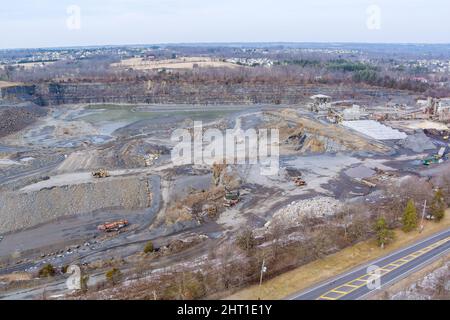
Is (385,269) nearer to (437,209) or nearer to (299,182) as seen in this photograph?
(437,209)

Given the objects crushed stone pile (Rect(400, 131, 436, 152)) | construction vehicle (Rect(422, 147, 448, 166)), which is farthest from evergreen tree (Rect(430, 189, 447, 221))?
crushed stone pile (Rect(400, 131, 436, 152))

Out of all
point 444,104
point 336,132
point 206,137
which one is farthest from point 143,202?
point 444,104

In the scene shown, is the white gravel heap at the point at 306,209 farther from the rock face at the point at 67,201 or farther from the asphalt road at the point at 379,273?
the rock face at the point at 67,201

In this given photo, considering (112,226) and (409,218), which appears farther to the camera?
(112,226)

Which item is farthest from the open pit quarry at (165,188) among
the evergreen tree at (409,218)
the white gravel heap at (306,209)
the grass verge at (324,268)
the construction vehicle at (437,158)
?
the evergreen tree at (409,218)

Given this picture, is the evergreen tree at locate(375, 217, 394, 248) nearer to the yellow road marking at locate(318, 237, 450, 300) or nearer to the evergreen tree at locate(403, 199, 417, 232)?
the yellow road marking at locate(318, 237, 450, 300)

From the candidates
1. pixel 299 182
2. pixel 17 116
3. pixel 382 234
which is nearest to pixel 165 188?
pixel 299 182

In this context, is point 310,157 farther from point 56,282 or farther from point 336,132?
point 56,282
